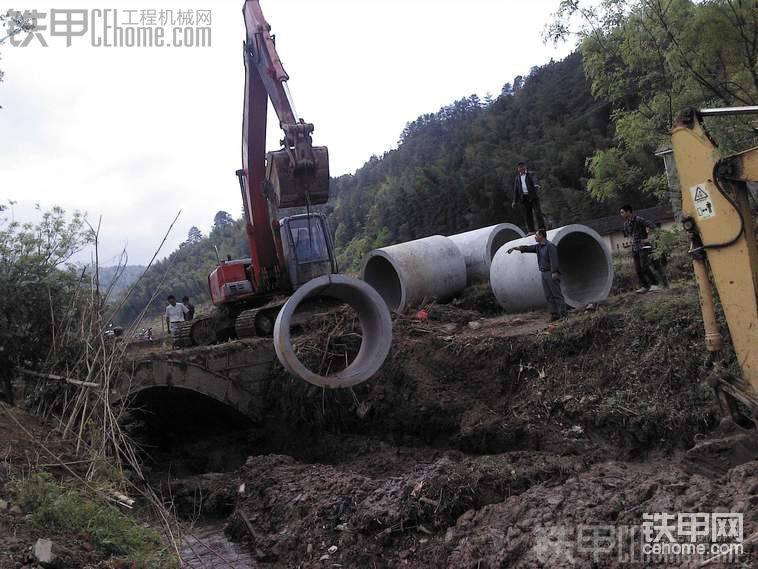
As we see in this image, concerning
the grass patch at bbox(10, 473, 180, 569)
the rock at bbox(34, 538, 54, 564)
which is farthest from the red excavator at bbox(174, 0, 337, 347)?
the rock at bbox(34, 538, 54, 564)

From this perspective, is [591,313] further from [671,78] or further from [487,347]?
[671,78]

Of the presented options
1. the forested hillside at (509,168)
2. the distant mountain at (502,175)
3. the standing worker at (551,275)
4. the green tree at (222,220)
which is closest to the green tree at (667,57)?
the standing worker at (551,275)

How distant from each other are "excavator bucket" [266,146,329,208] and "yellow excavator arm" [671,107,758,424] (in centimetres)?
492

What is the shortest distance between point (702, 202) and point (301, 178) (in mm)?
5388

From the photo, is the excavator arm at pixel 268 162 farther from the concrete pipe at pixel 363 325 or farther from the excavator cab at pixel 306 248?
the concrete pipe at pixel 363 325

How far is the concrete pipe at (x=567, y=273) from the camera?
11.4m

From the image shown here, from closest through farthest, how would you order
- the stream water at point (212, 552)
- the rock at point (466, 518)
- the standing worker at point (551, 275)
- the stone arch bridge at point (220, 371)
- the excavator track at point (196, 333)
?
the rock at point (466, 518)
the stream water at point (212, 552)
the standing worker at point (551, 275)
the stone arch bridge at point (220, 371)
the excavator track at point (196, 333)

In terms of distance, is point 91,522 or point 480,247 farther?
point 480,247

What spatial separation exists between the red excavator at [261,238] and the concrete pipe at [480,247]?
11.5 ft

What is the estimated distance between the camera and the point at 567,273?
492 inches

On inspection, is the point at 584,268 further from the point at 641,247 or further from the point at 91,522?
the point at 91,522

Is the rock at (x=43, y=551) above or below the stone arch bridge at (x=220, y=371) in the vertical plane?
below

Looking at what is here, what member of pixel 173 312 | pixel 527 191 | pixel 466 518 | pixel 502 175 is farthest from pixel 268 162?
pixel 502 175

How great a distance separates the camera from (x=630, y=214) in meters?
10.4
